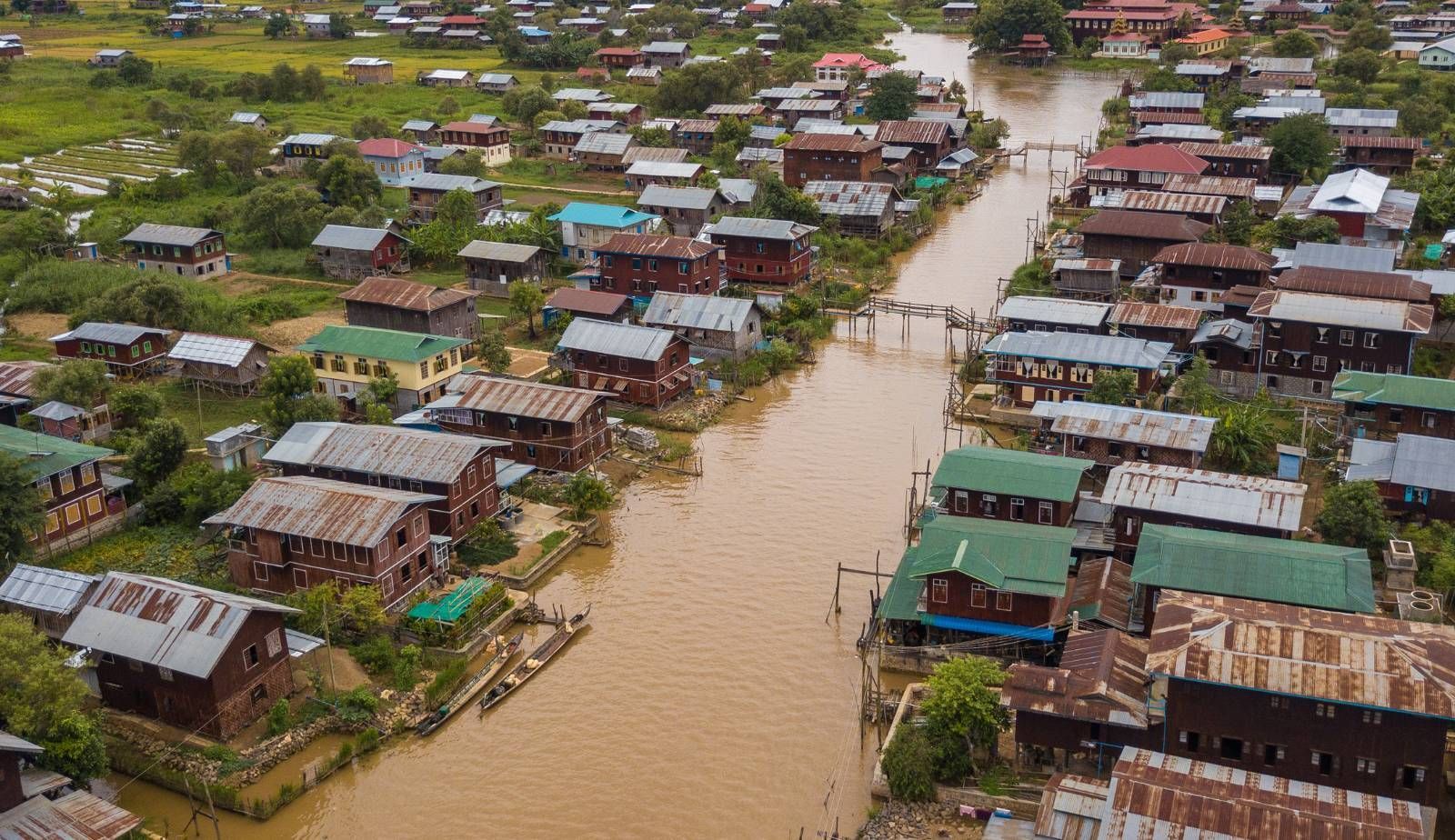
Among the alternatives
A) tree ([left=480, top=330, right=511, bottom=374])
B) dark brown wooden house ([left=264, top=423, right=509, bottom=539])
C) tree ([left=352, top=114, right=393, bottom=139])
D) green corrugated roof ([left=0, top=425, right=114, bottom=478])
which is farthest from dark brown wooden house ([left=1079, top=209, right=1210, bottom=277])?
tree ([left=352, top=114, right=393, bottom=139])

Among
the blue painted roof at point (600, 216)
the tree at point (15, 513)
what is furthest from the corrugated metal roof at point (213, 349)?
the blue painted roof at point (600, 216)

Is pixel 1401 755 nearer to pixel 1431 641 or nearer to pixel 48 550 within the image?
pixel 1431 641

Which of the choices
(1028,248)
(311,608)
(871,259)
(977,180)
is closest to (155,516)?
(311,608)

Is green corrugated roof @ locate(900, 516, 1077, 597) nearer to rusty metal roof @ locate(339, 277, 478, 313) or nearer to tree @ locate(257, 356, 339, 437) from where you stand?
tree @ locate(257, 356, 339, 437)

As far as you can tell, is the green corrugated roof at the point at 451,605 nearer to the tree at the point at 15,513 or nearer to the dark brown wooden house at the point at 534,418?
the dark brown wooden house at the point at 534,418

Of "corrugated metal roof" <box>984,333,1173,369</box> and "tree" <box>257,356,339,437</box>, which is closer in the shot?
"tree" <box>257,356,339,437</box>

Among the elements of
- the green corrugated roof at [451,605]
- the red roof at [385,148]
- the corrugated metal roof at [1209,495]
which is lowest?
the green corrugated roof at [451,605]
